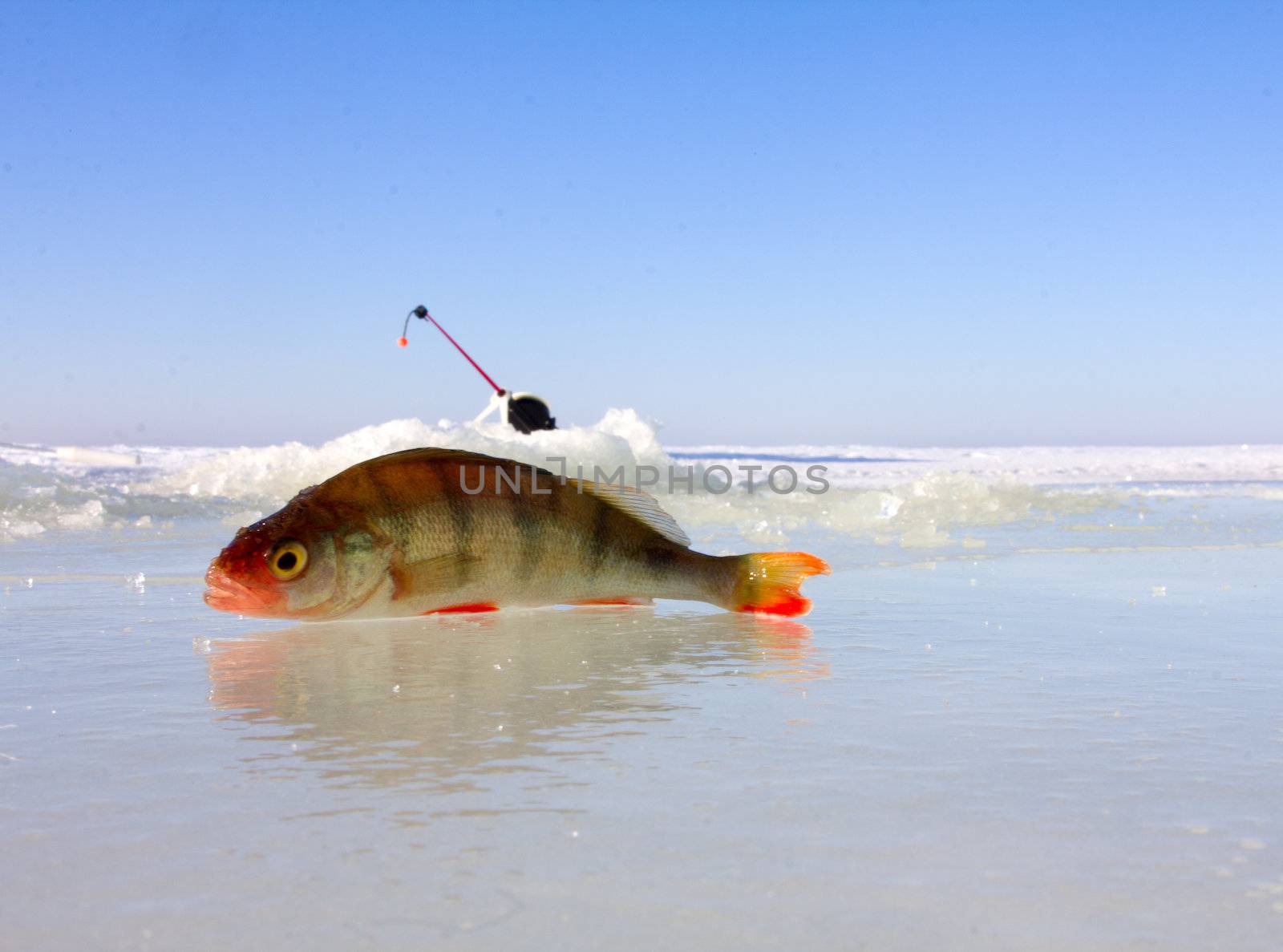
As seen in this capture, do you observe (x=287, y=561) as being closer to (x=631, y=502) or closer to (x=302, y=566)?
(x=302, y=566)

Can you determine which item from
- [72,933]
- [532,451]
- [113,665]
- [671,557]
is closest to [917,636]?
[671,557]

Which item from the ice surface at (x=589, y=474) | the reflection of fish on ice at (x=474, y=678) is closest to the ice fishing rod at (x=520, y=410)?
the ice surface at (x=589, y=474)

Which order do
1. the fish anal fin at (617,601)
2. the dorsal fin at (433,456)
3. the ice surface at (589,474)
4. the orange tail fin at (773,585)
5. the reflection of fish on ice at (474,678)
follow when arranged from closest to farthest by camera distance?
the reflection of fish on ice at (474,678) < the dorsal fin at (433,456) < the fish anal fin at (617,601) < the orange tail fin at (773,585) < the ice surface at (589,474)

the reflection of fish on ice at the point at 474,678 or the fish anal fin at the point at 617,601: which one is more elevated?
the fish anal fin at the point at 617,601

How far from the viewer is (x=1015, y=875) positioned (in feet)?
5.16

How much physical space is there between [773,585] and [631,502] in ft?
1.94

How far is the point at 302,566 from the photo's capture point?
3.29m

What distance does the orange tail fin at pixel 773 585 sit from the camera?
3.83 meters

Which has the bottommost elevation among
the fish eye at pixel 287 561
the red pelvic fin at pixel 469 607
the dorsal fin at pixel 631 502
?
the red pelvic fin at pixel 469 607

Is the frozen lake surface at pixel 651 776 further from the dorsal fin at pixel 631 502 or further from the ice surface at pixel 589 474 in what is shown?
the ice surface at pixel 589 474

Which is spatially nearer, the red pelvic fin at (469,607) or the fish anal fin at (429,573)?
the fish anal fin at (429,573)

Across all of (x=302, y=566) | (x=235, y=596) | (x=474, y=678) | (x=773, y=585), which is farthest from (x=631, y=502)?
(x=235, y=596)

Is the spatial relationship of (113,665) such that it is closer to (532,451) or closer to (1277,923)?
(1277,923)

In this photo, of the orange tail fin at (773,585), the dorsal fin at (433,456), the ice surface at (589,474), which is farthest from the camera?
the ice surface at (589,474)
